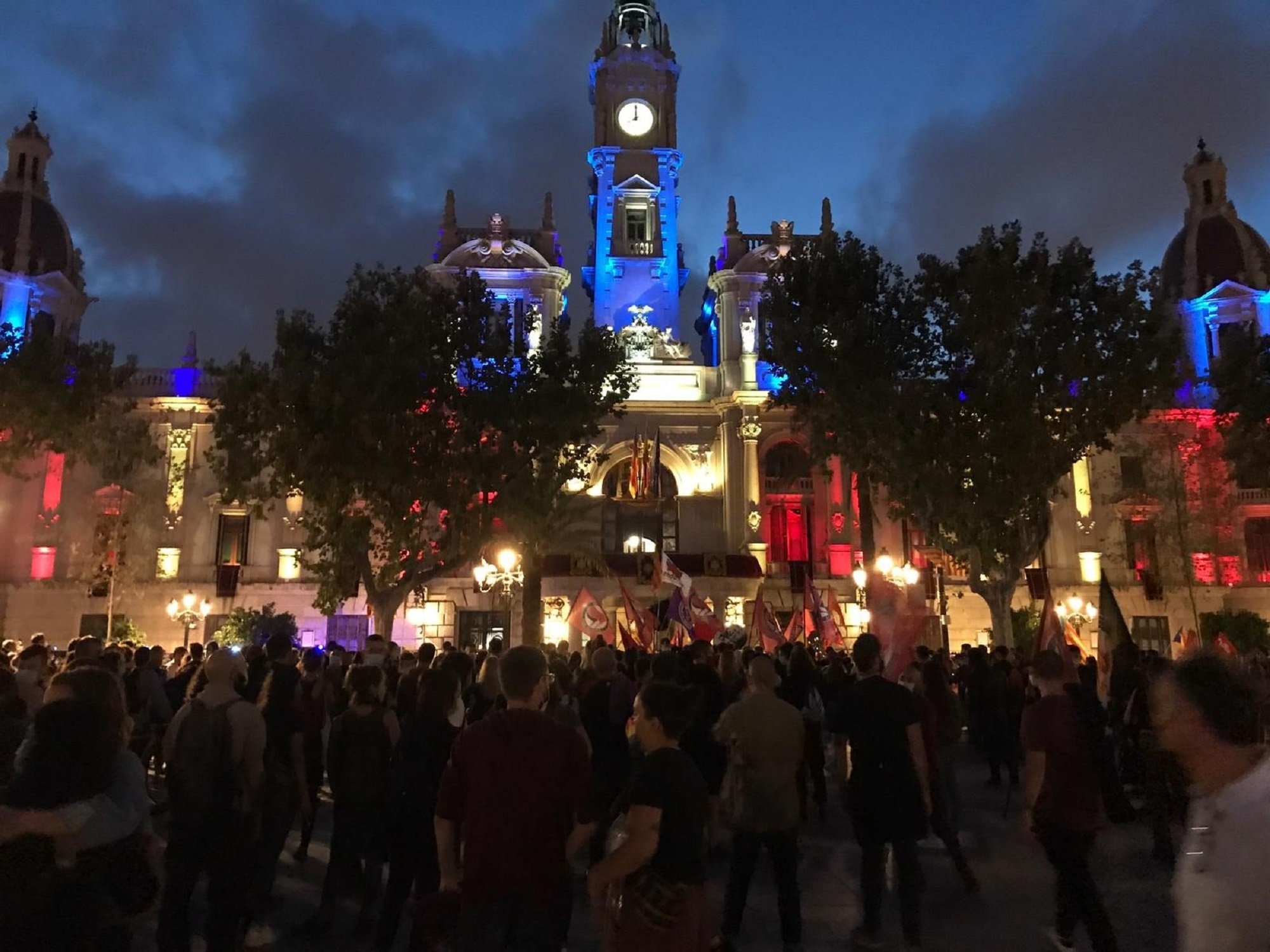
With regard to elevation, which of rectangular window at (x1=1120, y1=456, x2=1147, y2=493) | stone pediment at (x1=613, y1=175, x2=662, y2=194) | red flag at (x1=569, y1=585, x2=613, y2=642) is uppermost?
stone pediment at (x1=613, y1=175, x2=662, y2=194)

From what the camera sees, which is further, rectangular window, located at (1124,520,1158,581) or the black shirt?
rectangular window, located at (1124,520,1158,581)

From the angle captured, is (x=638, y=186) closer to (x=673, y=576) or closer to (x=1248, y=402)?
(x=1248, y=402)

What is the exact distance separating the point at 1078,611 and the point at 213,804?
33.8m

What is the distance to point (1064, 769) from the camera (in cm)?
571

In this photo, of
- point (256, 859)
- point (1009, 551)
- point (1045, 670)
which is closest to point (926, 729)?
point (1045, 670)


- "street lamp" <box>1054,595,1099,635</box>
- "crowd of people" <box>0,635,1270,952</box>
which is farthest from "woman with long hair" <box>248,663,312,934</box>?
"street lamp" <box>1054,595,1099,635</box>

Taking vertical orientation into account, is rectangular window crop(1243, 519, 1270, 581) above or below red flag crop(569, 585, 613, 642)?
above

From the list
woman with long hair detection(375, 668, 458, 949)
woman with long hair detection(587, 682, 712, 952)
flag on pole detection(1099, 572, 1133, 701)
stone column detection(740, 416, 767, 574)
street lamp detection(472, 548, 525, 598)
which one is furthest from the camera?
stone column detection(740, 416, 767, 574)

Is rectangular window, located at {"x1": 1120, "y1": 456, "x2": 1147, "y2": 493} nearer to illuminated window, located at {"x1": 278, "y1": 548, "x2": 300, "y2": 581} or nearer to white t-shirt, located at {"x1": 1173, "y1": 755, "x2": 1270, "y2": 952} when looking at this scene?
illuminated window, located at {"x1": 278, "y1": 548, "x2": 300, "y2": 581}

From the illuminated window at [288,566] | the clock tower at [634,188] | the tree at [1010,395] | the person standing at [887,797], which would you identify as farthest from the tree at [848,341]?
the illuminated window at [288,566]

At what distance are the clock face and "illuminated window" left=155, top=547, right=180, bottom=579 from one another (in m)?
24.9

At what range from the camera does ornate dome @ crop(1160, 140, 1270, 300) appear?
40.6 metres

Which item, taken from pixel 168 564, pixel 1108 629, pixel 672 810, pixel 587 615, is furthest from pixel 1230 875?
pixel 168 564

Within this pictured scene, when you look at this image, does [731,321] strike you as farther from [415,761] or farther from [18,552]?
[415,761]
